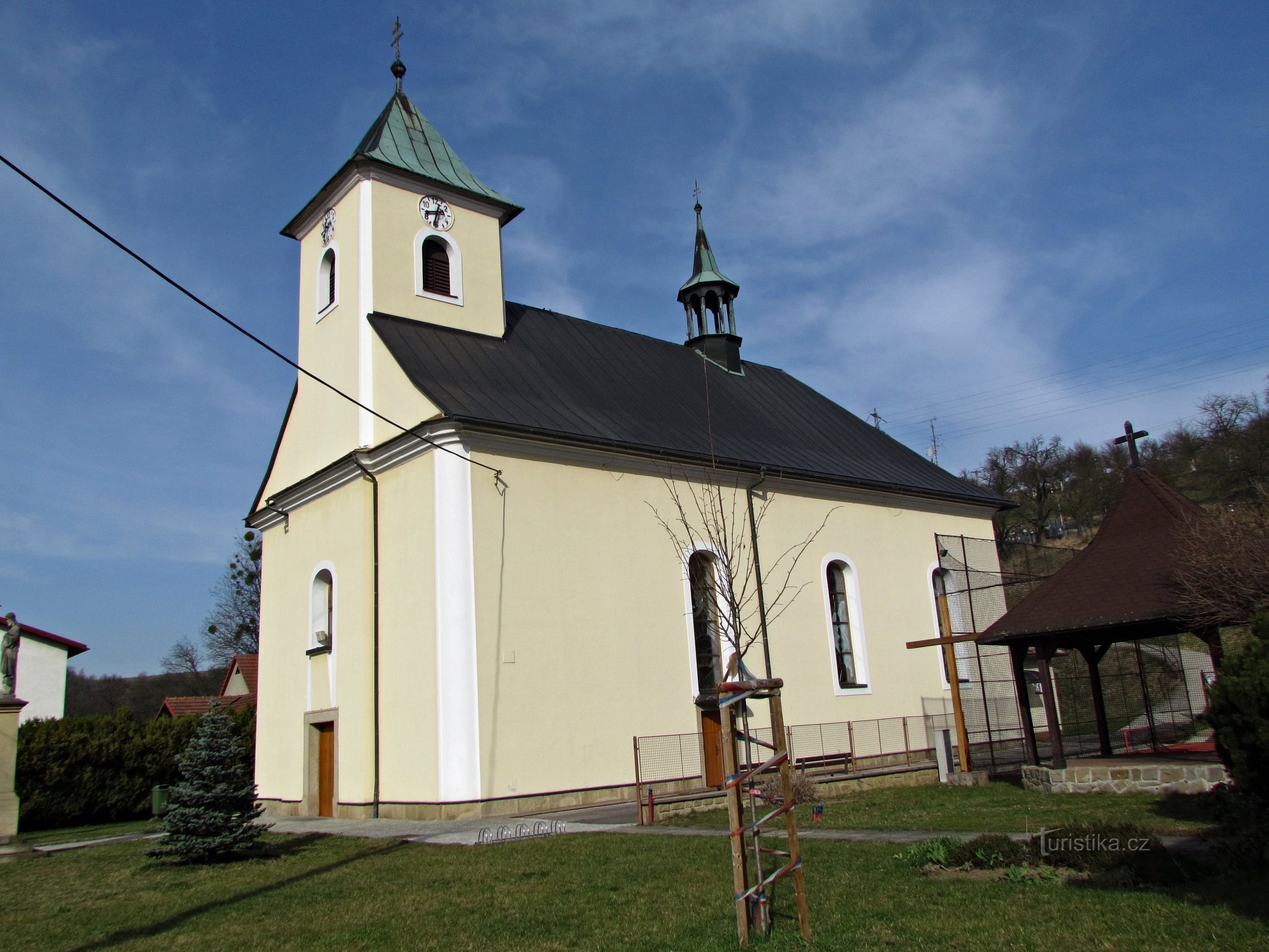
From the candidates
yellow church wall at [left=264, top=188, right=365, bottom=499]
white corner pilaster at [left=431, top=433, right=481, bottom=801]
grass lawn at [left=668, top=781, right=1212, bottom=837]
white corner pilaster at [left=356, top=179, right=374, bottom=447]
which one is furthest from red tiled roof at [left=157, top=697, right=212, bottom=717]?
grass lawn at [left=668, top=781, right=1212, bottom=837]

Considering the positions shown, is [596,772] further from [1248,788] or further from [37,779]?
[37,779]

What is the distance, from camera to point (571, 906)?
305 inches

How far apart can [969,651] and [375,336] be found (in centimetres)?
1483

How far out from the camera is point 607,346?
915 inches

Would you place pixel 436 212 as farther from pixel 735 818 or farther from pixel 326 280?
pixel 735 818

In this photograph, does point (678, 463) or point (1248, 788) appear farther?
point (678, 463)

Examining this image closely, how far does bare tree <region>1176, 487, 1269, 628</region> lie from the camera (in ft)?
34.6

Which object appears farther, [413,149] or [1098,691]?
[413,149]

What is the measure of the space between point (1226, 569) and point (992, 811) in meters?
3.86

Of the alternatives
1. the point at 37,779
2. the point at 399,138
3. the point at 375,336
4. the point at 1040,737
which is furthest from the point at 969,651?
the point at 37,779

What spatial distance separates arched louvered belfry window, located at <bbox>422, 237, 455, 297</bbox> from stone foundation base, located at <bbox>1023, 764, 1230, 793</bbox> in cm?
1412

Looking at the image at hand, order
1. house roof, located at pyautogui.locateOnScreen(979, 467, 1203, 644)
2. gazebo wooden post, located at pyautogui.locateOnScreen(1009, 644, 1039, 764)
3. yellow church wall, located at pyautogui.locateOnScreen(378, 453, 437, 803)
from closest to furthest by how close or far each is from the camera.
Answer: house roof, located at pyautogui.locateOnScreen(979, 467, 1203, 644)
gazebo wooden post, located at pyautogui.locateOnScreen(1009, 644, 1039, 764)
yellow church wall, located at pyautogui.locateOnScreen(378, 453, 437, 803)

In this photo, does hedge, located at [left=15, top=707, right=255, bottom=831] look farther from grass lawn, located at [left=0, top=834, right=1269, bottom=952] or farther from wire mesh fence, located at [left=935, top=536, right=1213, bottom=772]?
wire mesh fence, located at [left=935, top=536, right=1213, bottom=772]

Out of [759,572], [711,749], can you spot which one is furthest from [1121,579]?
[711,749]
